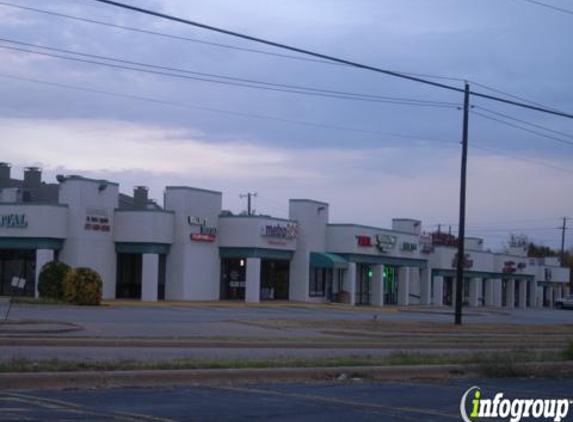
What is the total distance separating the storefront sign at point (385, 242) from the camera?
71.9 meters

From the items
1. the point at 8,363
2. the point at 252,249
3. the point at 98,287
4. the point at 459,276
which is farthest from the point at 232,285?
the point at 8,363

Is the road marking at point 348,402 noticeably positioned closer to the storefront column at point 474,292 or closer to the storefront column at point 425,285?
the storefront column at point 425,285

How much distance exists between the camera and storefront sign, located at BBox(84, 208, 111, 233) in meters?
55.2

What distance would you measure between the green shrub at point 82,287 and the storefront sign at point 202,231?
39.9ft

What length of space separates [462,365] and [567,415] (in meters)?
6.91

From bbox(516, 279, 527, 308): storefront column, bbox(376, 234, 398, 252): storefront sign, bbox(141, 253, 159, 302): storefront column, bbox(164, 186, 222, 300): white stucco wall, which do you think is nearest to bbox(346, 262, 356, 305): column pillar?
bbox(376, 234, 398, 252): storefront sign

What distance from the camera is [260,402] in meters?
14.7

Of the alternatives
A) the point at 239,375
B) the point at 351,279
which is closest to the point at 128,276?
the point at 351,279

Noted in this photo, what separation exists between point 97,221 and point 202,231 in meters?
7.09

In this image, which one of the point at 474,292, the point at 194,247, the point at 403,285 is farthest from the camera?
the point at 474,292

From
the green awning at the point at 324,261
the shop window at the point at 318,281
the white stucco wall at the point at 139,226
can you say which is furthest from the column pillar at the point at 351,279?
the white stucco wall at the point at 139,226

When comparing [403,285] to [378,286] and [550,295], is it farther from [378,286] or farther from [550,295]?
[550,295]

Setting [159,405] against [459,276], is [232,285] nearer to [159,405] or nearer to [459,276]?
[459,276]

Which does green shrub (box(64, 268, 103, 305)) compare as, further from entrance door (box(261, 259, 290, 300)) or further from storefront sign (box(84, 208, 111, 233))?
entrance door (box(261, 259, 290, 300))
